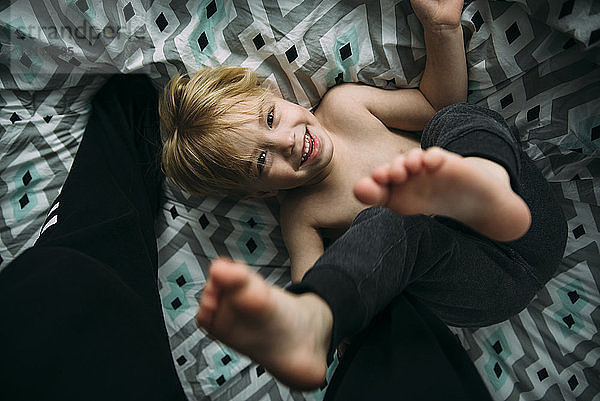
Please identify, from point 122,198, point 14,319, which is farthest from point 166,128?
point 14,319

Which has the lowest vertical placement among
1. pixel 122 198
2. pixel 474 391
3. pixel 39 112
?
pixel 474 391

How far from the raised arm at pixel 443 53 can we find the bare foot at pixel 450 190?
28 centimetres

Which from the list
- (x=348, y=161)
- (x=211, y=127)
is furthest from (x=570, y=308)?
(x=211, y=127)

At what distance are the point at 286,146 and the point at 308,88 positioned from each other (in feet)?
0.68

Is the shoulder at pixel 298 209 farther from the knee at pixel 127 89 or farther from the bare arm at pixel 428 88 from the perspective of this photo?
the knee at pixel 127 89

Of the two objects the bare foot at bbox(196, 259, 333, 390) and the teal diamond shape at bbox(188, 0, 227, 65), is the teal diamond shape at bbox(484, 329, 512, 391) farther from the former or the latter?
the teal diamond shape at bbox(188, 0, 227, 65)

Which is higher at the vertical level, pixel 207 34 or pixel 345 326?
pixel 207 34

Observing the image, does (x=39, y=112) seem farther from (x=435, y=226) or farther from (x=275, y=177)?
(x=435, y=226)

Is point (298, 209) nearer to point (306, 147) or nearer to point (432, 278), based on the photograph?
point (306, 147)

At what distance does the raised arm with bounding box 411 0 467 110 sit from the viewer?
0.77 meters

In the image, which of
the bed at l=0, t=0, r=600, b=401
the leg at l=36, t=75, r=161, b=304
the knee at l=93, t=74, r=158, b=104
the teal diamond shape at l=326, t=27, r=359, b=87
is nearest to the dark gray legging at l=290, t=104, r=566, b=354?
the bed at l=0, t=0, r=600, b=401

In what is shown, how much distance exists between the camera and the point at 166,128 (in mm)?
923

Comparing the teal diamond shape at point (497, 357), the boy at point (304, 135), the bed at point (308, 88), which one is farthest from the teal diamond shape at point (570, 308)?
the boy at point (304, 135)

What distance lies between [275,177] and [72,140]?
459mm
